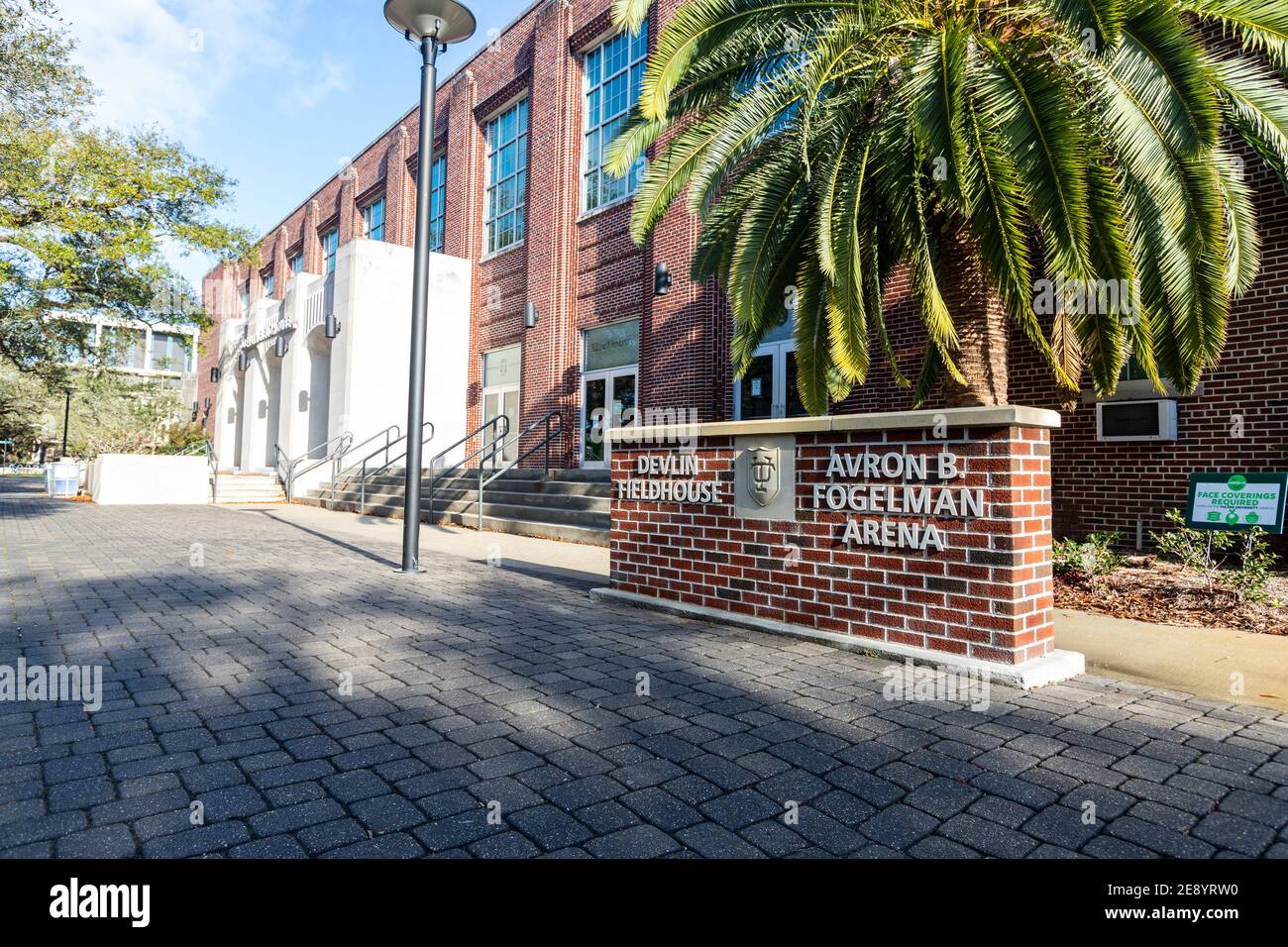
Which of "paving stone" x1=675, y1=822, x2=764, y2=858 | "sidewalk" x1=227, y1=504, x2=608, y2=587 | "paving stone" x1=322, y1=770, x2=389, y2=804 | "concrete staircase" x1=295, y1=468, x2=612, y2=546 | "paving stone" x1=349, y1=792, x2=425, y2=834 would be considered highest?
"concrete staircase" x1=295, y1=468, x2=612, y2=546

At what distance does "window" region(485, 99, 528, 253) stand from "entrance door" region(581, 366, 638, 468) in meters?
5.51

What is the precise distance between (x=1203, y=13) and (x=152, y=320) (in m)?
16.5

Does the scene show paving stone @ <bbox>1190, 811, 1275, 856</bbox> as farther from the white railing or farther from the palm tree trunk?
the white railing

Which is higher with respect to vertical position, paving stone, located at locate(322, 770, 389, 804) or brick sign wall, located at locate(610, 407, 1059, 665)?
brick sign wall, located at locate(610, 407, 1059, 665)

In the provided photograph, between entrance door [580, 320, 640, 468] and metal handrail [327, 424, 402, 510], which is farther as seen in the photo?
metal handrail [327, 424, 402, 510]

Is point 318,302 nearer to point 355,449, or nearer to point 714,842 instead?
point 355,449

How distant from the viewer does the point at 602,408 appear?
1727 centimetres

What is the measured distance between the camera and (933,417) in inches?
180

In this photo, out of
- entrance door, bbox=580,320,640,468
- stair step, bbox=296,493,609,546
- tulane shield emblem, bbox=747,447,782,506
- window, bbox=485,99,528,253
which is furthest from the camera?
window, bbox=485,99,528,253

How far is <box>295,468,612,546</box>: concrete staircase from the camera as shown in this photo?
40.0ft

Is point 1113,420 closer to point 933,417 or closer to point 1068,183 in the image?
point 1068,183

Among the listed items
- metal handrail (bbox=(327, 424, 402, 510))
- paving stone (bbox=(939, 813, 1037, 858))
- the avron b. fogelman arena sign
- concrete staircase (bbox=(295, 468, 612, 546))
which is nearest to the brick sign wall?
the avron b. fogelman arena sign

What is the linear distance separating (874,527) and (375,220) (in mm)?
26694
